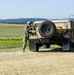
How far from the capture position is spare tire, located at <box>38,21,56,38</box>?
18.2 metres

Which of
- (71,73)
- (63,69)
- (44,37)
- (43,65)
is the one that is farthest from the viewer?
(44,37)

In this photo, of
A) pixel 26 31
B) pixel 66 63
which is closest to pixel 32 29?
pixel 26 31

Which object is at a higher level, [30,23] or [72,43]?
[30,23]

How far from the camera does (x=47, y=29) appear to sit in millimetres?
18578

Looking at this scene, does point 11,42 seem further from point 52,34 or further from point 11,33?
point 11,33

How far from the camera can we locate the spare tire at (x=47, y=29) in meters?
18.2

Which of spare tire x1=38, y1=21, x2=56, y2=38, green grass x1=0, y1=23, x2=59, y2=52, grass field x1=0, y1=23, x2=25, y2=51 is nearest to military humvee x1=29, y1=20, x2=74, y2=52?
spare tire x1=38, y1=21, x2=56, y2=38

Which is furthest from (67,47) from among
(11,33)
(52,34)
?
(11,33)

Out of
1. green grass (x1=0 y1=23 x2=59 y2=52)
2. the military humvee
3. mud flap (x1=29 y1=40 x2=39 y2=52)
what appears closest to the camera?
the military humvee

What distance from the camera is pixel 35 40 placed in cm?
1888

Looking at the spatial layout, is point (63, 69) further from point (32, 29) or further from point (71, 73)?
point (32, 29)

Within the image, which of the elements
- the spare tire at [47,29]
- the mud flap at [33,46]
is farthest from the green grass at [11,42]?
the spare tire at [47,29]

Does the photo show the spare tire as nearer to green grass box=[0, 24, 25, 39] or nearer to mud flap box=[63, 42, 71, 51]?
mud flap box=[63, 42, 71, 51]

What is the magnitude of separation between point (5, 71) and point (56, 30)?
8.05 m
